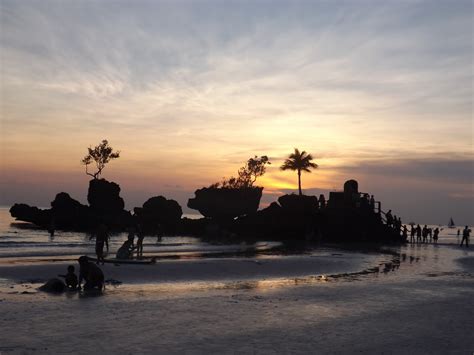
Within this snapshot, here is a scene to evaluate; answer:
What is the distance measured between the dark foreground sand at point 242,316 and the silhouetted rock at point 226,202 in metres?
65.8

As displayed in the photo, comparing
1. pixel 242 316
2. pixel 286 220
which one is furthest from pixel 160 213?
pixel 242 316

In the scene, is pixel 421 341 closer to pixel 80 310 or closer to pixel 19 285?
pixel 80 310

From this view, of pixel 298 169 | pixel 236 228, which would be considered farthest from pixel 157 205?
pixel 298 169

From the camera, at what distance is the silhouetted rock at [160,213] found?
83.7 meters

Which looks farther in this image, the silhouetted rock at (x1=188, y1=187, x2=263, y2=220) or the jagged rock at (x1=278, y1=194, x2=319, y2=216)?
the silhouetted rock at (x1=188, y1=187, x2=263, y2=220)

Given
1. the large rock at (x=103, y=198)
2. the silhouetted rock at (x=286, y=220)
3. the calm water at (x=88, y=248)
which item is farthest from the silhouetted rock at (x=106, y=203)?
the calm water at (x=88, y=248)

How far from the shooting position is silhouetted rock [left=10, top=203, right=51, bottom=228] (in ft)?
304

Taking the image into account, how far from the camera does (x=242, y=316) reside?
42.4 ft

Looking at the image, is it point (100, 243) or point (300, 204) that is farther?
point (300, 204)

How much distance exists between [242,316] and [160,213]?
73329mm

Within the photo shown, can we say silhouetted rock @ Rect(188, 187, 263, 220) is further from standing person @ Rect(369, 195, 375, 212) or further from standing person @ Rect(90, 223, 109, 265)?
standing person @ Rect(90, 223, 109, 265)

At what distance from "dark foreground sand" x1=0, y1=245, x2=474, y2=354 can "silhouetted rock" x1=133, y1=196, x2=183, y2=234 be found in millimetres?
61962

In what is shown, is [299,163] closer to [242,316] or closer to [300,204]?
[300,204]

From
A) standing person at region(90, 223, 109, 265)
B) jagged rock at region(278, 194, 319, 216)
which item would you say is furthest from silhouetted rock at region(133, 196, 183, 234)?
standing person at region(90, 223, 109, 265)
